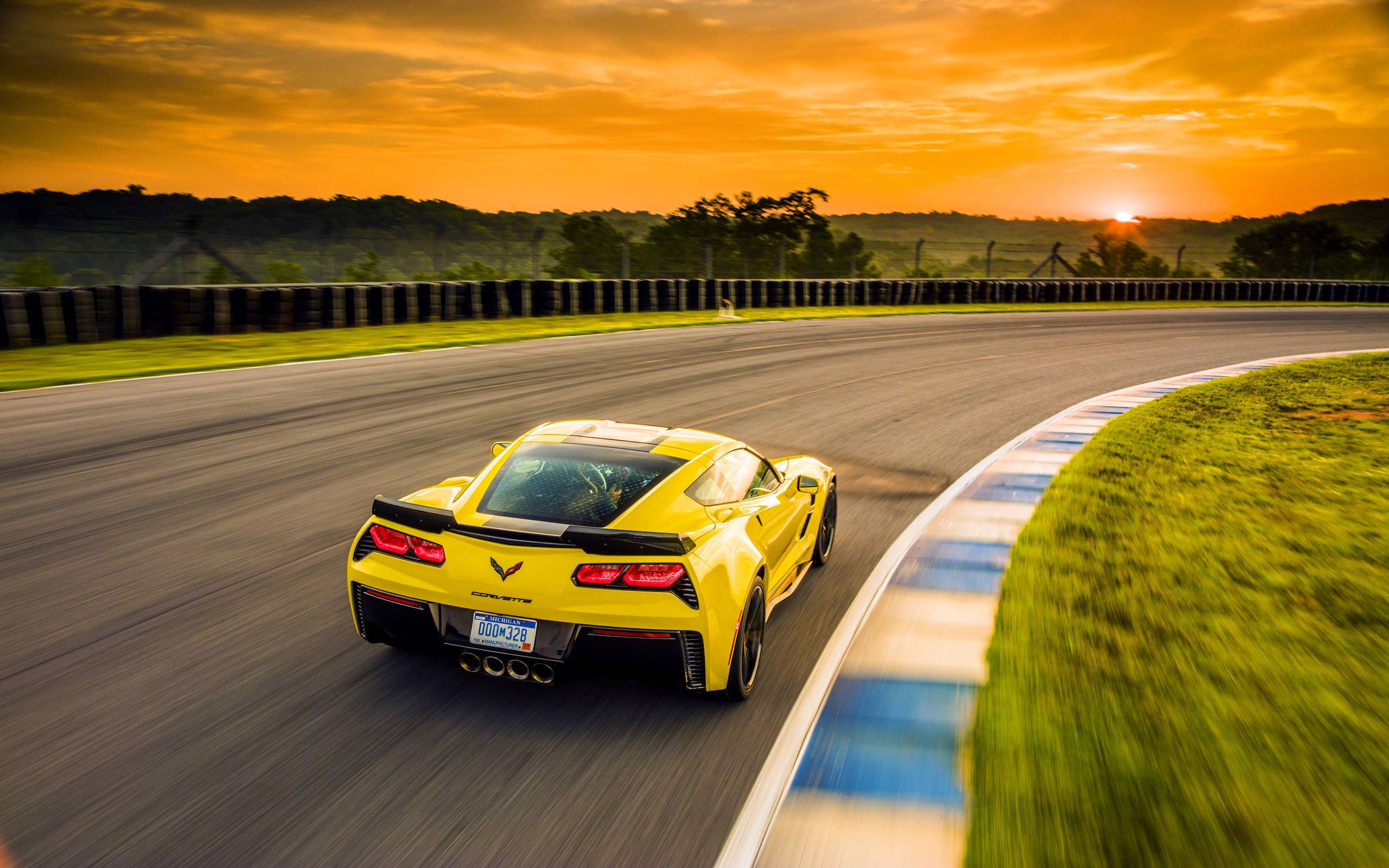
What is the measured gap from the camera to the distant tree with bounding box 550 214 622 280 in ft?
120

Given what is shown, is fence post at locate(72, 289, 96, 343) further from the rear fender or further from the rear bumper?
the rear fender

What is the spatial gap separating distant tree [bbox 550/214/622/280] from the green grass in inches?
1073

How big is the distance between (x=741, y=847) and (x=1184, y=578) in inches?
176

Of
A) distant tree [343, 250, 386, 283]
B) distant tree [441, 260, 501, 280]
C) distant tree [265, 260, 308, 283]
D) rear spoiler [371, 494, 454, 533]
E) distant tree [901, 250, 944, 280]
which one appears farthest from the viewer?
distant tree [901, 250, 944, 280]

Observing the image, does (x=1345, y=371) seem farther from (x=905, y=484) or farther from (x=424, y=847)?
(x=424, y=847)

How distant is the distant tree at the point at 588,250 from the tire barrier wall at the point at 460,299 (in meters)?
5.13

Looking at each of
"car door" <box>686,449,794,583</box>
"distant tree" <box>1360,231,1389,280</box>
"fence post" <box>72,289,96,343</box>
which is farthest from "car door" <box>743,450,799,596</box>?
"distant tree" <box>1360,231,1389,280</box>

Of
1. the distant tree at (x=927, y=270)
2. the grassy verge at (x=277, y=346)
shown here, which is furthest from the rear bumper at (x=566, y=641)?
the distant tree at (x=927, y=270)

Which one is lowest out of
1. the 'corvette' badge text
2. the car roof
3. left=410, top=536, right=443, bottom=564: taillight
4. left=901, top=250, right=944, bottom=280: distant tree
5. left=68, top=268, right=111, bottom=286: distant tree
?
the 'corvette' badge text

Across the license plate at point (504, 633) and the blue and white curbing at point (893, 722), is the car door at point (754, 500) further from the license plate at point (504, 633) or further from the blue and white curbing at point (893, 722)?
the license plate at point (504, 633)

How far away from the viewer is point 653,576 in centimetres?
438

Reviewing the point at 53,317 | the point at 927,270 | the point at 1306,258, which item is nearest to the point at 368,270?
the point at 53,317

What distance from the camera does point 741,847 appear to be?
11.6ft

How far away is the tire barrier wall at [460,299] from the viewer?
18.3 meters
